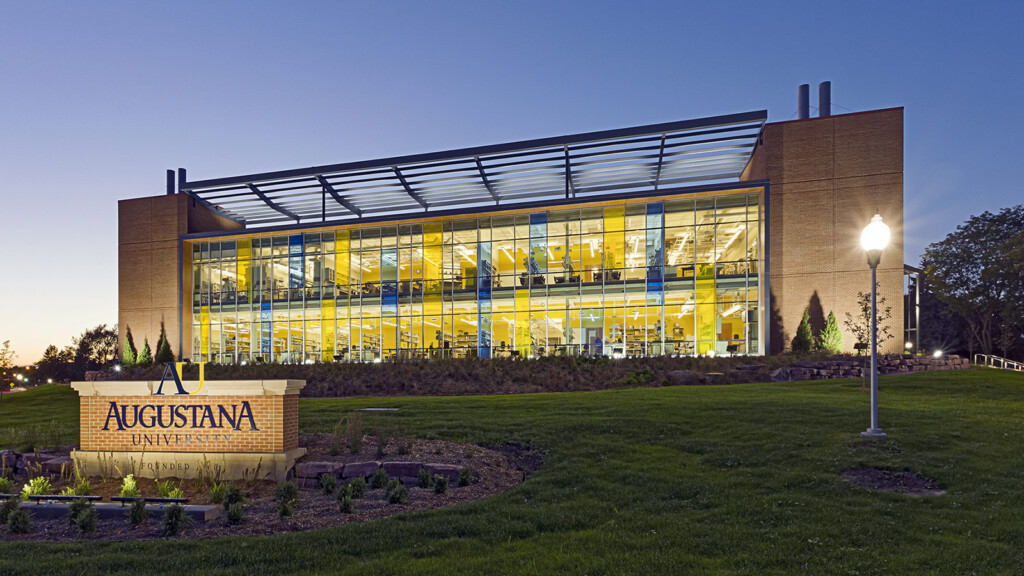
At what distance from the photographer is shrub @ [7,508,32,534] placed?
7.46m

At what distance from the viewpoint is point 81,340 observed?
69.1 meters

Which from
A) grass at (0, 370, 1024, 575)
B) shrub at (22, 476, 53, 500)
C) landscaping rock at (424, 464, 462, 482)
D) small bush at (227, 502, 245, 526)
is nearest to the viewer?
grass at (0, 370, 1024, 575)

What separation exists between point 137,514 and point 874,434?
444 inches

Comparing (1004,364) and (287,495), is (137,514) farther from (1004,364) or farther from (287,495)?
(1004,364)

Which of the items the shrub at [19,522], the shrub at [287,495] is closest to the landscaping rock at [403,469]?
the shrub at [287,495]

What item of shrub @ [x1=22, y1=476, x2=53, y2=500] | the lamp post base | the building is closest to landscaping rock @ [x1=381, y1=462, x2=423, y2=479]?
shrub @ [x1=22, y1=476, x2=53, y2=500]

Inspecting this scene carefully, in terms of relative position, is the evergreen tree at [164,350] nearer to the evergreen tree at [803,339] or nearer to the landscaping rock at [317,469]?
the landscaping rock at [317,469]

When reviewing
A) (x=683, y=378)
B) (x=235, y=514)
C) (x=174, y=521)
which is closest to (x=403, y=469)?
(x=235, y=514)

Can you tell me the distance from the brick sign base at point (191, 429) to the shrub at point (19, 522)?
9.16 ft

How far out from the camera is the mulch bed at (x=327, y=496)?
7422mm

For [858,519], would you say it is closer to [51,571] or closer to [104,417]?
[51,571]

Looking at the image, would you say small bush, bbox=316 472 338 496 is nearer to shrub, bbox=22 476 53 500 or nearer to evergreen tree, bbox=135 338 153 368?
shrub, bbox=22 476 53 500

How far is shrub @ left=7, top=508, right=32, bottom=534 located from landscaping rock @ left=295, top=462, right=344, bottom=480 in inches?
138

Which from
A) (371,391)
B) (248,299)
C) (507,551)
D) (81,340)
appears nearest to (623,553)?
(507,551)
